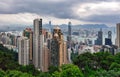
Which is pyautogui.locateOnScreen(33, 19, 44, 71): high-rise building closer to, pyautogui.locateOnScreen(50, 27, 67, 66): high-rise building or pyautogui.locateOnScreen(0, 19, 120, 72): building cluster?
pyautogui.locateOnScreen(0, 19, 120, 72): building cluster

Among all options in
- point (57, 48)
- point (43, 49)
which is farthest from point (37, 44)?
point (57, 48)

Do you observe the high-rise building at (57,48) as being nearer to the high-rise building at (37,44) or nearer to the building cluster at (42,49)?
the building cluster at (42,49)

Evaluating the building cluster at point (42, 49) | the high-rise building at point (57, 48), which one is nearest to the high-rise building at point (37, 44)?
the building cluster at point (42, 49)

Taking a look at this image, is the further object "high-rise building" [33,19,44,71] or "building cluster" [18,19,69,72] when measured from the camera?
"high-rise building" [33,19,44,71]

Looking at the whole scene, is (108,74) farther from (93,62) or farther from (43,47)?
(43,47)

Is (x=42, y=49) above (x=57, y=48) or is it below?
below

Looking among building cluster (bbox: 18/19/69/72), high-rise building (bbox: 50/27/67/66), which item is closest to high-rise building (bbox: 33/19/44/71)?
building cluster (bbox: 18/19/69/72)

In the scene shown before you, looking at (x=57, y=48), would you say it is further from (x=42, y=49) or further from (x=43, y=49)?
(x=42, y=49)

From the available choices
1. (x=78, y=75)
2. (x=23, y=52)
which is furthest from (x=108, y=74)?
(x=23, y=52)
